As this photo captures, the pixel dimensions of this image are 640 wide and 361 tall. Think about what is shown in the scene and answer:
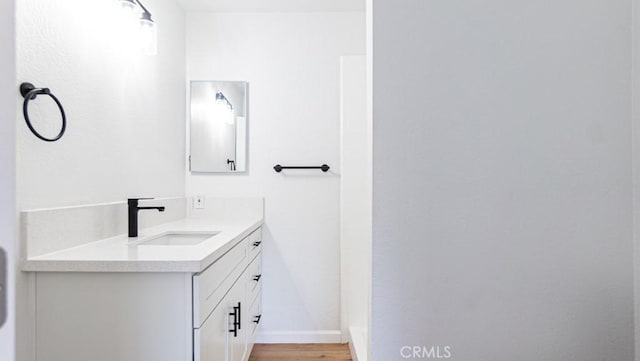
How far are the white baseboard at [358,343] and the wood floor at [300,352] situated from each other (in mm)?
94

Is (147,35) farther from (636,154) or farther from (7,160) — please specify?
(636,154)

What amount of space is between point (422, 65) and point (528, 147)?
1.43 feet

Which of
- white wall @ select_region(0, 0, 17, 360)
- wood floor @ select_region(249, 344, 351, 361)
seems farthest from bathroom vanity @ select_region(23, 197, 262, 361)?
wood floor @ select_region(249, 344, 351, 361)

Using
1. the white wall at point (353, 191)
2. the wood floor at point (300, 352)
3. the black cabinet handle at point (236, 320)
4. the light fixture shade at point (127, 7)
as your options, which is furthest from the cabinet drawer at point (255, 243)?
the light fixture shade at point (127, 7)

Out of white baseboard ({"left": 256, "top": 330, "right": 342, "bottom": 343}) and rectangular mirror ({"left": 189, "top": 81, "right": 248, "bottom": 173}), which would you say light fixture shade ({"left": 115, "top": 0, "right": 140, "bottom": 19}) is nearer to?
rectangular mirror ({"left": 189, "top": 81, "right": 248, "bottom": 173})

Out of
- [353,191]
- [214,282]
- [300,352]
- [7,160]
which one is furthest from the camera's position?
[353,191]

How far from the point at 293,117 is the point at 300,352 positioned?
63.4 inches

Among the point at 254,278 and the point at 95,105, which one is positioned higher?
the point at 95,105

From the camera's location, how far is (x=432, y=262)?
3.74 ft

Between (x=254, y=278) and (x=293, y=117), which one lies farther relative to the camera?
(x=293, y=117)

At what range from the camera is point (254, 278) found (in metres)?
2.21

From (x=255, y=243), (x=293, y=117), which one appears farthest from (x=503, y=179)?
(x=293, y=117)

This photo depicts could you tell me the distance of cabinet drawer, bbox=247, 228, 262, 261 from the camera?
2.06 metres

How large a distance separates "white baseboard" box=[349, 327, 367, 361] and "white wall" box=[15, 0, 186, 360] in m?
1.49
